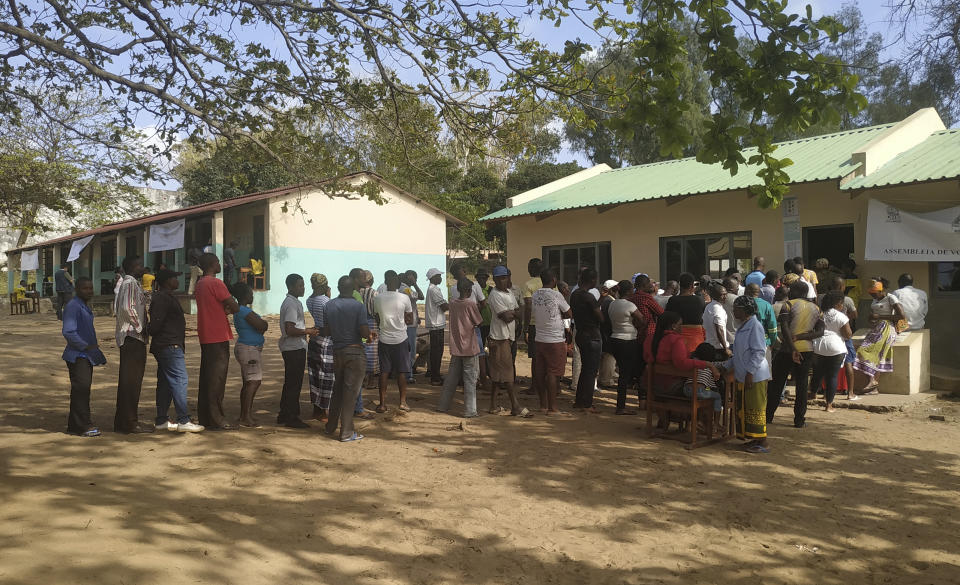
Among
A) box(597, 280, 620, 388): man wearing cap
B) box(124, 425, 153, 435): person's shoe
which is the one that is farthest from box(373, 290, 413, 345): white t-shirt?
box(124, 425, 153, 435): person's shoe

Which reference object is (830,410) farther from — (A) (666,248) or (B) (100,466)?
(B) (100,466)

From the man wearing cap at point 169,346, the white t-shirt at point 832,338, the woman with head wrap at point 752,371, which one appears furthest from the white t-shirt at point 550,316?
the man wearing cap at point 169,346

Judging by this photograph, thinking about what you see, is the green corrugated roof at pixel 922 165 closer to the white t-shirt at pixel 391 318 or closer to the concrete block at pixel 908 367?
the concrete block at pixel 908 367

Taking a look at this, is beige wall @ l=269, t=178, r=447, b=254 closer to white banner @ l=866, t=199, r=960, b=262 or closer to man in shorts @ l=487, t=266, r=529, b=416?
man in shorts @ l=487, t=266, r=529, b=416

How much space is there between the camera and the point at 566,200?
1669 centimetres

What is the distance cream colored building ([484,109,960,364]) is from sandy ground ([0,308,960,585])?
16.1 feet

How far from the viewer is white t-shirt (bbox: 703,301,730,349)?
299 inches

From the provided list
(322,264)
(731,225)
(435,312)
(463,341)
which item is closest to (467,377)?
(463,341)

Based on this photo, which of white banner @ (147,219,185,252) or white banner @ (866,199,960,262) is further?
white banner @ (147,219,185,252)

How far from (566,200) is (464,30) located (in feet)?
30.4

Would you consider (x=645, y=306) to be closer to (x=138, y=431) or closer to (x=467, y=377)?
(x=467, y=377)

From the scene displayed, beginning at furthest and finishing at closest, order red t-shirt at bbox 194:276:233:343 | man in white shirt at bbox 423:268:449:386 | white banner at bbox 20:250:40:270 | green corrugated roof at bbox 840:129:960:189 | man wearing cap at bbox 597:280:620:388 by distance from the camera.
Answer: white banner at bbox 20:250:40:270
green corrugated roof at bbox 840:129:960:189
man in white shirt at bbox 423:268:449:386
man wearing cap at bbox 597:280:620:388
red t-shirt at bbox 194:276:233:343

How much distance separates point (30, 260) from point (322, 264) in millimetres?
18106

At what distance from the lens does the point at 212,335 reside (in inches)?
270
